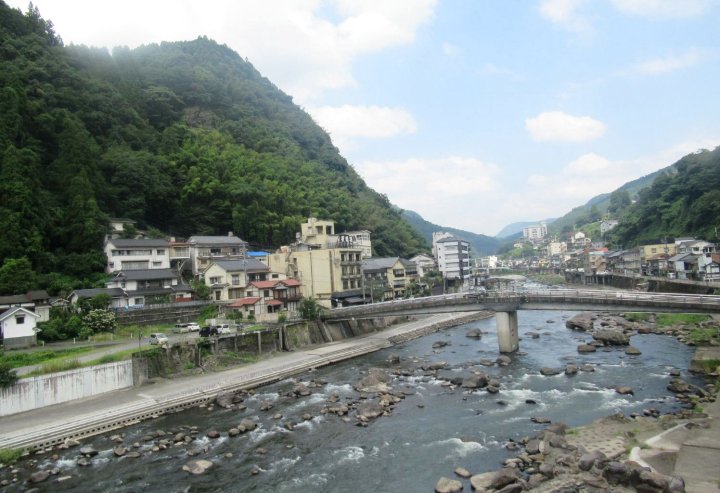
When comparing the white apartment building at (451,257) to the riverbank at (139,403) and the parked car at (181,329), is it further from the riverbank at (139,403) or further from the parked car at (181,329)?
the parked car at (181,329)

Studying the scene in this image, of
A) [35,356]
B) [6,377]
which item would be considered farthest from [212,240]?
[6,377]

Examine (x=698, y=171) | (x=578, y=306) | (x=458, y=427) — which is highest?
(x=698, y=171)

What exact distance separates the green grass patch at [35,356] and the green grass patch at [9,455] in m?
7.70

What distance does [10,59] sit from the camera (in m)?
55.2

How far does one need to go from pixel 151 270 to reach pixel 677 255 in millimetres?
69906

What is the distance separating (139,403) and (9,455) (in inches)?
243

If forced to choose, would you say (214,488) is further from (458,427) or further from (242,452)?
(458,427)

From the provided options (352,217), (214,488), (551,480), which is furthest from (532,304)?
(352,217)

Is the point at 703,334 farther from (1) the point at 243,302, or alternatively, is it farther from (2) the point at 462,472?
(1) the point at 243,302

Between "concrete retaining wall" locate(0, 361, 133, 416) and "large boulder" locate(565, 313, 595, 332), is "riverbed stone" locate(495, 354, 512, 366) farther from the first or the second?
"concrete retaining wall" locate(0, 361, 133, 416)

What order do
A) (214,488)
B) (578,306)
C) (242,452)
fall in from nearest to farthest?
(214,488)
(242,452)
(578,306)

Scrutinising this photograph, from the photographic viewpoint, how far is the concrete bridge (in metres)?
27.9

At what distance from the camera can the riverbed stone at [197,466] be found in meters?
17.2

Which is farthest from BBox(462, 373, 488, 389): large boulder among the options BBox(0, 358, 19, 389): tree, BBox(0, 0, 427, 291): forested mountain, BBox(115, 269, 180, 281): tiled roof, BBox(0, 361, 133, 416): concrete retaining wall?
BBox(0, 0, 427, 291): forested mountain
